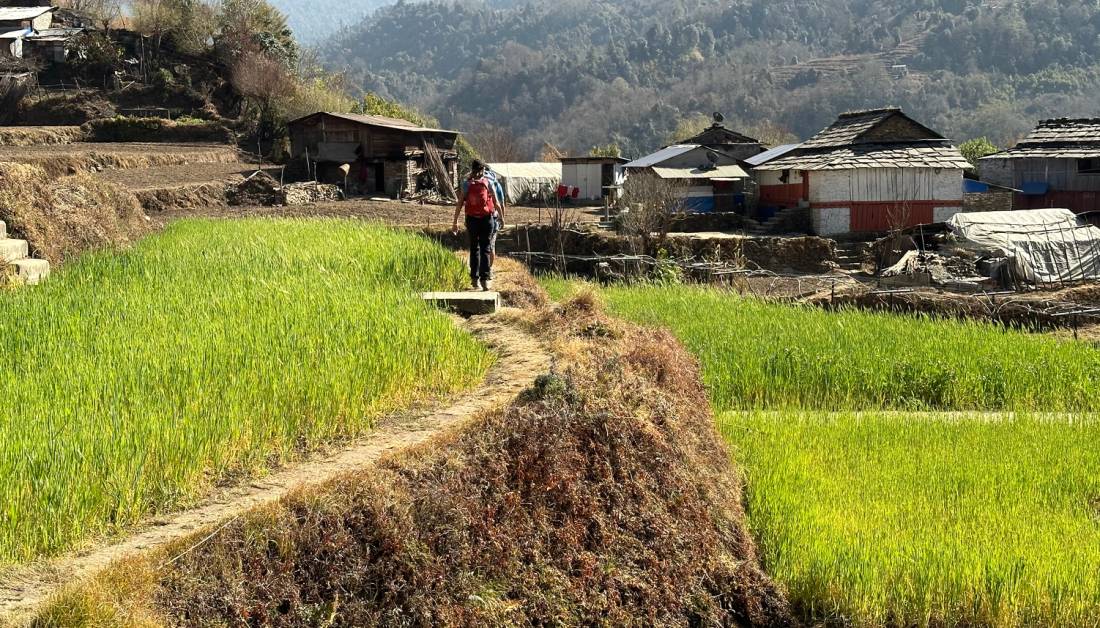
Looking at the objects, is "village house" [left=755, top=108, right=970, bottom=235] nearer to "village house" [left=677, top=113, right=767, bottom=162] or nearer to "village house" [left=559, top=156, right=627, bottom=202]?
"village house" [left=559, top=156, right=627, bottom=202]

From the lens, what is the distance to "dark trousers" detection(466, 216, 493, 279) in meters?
11.4

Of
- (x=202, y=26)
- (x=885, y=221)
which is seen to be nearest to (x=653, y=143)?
(x=202, y=26)

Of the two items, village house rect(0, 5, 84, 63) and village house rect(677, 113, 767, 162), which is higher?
village house rect(0, 5, 84, 63)

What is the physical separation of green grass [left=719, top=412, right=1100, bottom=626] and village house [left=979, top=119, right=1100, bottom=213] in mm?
32862

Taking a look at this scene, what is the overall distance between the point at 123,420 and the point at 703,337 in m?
8.76

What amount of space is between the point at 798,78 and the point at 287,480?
5179 inches

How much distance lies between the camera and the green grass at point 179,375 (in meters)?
4.89

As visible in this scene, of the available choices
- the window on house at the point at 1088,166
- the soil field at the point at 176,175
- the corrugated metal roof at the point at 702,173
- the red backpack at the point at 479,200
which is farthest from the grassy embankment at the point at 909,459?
the window on house at the point at 1088,166

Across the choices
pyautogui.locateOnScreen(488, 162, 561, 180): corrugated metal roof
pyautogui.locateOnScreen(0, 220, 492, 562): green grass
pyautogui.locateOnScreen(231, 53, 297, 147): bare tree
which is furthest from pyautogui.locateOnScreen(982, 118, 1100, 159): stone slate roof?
pyautogui.locateOnScreen(0, 220, 492, 562): green grass

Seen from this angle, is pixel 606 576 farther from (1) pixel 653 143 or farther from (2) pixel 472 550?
(1) pixel 653 143

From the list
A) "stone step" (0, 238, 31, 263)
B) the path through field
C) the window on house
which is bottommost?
the path through field

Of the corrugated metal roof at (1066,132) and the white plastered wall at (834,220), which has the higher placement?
the corrugated metal roof at (1066,132)

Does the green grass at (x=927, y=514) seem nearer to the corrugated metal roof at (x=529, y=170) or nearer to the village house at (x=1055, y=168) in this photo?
the village house at (x=1055, y=168)

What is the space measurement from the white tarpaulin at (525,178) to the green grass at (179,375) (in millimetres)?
36853
